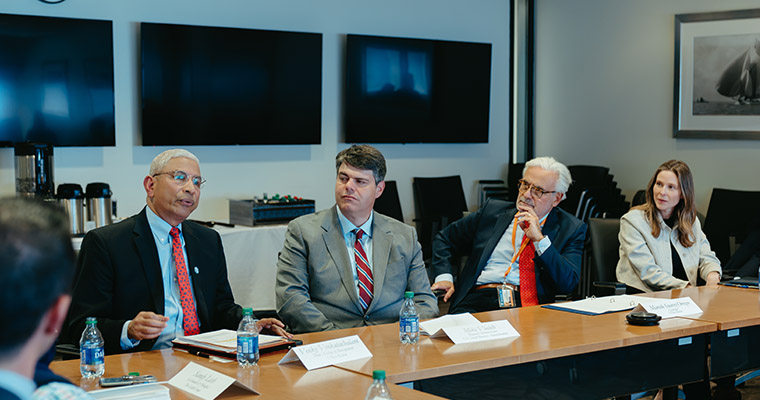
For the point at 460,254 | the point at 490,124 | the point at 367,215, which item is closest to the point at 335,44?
the point at 490,124

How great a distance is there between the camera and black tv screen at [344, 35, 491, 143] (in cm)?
750

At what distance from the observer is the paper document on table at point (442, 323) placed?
9.84 ft

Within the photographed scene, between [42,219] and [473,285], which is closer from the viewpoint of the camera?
[42,219]

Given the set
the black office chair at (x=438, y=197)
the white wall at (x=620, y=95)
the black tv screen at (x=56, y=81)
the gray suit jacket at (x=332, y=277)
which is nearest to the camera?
the gray suit jacket at (x=332, y=277)

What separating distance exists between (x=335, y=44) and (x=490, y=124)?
78.8 inches

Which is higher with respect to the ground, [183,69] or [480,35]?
[480,35]

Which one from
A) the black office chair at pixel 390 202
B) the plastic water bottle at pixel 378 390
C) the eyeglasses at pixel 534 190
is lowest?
the plastic water bottle at pixel 378 390

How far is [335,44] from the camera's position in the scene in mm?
7414

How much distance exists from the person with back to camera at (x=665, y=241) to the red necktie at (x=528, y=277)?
0.63 meters

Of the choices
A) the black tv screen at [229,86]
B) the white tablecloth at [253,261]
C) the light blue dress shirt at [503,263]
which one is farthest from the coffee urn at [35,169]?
the light blue dress shirt at [503,263]

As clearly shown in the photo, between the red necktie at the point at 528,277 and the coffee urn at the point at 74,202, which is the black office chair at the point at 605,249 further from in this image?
the coffee urn at the point at 74,202

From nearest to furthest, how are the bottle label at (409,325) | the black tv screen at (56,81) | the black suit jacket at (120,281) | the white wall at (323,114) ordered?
1. the bottle label at (409,325)
2. the black suit jacket at (120,281)
3. the black tv screen at (56,81)
4. the white wall at (323,114)

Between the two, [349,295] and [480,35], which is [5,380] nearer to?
[349,295]

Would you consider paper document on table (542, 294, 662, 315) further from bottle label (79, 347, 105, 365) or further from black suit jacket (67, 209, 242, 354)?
bottle label (79, 347, 105, 365)
